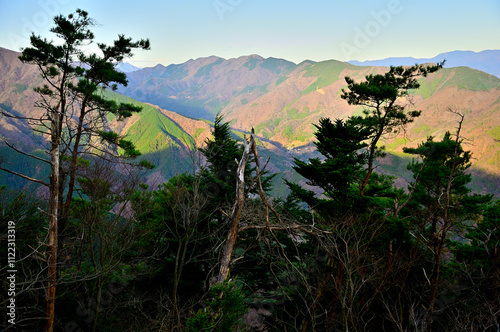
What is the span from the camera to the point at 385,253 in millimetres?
12727

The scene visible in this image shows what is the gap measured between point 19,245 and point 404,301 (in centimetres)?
1696

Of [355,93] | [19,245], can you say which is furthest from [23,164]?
[355,93]

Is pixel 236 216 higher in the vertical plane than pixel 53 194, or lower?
lower

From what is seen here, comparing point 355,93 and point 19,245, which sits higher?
point 355,93

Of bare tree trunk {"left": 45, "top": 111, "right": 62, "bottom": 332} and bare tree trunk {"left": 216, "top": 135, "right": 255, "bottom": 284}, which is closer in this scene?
bare tree trunk {"left": 216, "top": 135, "right": 255, "bottom": 284}

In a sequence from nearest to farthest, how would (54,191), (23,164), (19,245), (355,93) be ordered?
(54,191)
(19,245)
(355,93)
(23,164)

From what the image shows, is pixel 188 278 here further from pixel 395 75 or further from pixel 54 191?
pixel 395 75

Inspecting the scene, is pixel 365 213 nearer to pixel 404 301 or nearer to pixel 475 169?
pixel 404 301

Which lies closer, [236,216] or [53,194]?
[236,216]

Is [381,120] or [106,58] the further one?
[381,120]

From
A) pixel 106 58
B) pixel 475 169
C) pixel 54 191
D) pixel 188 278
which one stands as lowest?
pixel 475 169

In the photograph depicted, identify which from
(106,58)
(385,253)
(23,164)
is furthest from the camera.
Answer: (23,164)

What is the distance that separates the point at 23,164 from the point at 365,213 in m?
174

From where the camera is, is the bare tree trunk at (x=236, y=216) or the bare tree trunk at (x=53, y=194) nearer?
the bare tree trunk at (x=236, y=216)
